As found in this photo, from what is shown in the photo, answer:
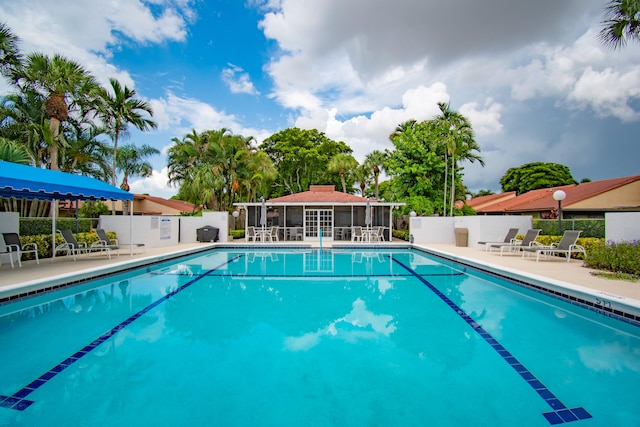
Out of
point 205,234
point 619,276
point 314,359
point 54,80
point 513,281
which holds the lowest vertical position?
point 314,359

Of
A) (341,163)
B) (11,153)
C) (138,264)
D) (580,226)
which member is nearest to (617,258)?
(580,226)

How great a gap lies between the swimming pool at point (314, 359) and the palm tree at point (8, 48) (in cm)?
1006

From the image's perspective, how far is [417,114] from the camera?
28.1 meters

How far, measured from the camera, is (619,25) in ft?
32.3

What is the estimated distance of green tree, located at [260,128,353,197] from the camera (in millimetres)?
33531

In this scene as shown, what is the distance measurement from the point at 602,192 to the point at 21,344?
26.3m

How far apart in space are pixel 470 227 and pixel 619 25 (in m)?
8.64

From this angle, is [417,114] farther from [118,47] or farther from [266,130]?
[118,47]

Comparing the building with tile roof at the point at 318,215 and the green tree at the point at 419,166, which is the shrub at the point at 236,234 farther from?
the green tree at the point at 419,166

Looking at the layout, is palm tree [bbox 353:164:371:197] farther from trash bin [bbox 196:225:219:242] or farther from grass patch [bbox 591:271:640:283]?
grass patch [bbox 591:271:640:283]

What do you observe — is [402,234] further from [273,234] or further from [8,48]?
[8,48]

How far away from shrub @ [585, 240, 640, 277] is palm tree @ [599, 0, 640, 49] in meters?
6.36

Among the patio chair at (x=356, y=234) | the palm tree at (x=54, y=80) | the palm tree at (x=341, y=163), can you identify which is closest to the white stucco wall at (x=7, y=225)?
the palm tree at (x=54, y=80)

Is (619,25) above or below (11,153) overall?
above
